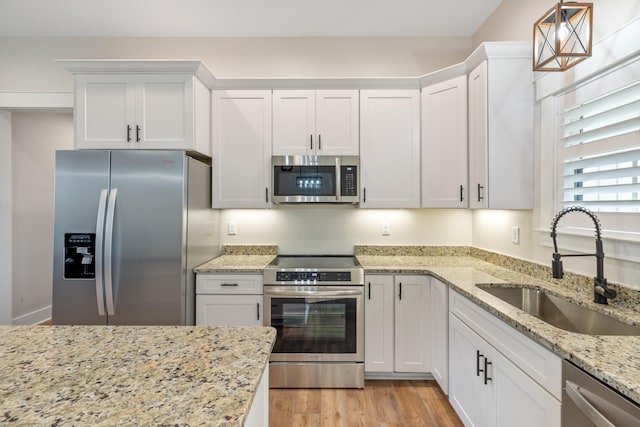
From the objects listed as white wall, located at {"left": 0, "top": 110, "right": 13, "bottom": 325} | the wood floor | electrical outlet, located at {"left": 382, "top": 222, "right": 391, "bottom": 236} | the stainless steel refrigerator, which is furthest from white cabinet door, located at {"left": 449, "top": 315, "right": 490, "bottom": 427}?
white wall, located at {"left": 0, "top": 110, "right": 13, "bottom": 325}

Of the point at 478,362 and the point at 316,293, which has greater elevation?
the point at 316,293

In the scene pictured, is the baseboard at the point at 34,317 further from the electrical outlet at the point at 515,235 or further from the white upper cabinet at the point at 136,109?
the electrical outlet at the point at 515,235

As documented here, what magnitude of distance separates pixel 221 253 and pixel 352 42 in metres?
2.32

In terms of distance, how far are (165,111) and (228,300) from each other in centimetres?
151

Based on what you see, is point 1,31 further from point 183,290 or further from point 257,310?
point 257,310

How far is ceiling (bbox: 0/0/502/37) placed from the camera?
2459 millimetres

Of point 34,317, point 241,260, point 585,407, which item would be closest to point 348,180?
point 241,260

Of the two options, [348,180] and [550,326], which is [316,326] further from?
[550,326]

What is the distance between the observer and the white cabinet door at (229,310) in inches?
92.0

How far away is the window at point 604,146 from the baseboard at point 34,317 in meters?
5.05

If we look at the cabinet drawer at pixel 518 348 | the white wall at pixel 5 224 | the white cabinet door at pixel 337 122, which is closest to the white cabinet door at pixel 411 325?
the cabinet drawer at pixel 518 348

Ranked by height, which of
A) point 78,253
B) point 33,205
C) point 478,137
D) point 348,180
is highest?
point 478,137

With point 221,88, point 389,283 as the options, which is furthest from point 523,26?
point 221,88

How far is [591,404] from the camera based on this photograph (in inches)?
36.8
